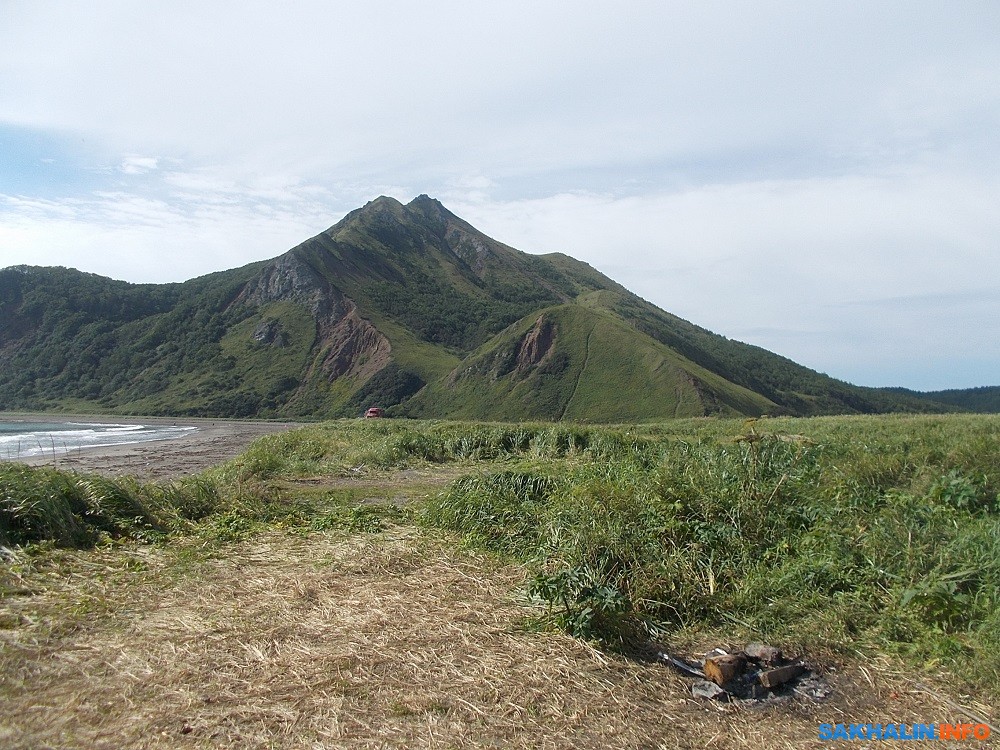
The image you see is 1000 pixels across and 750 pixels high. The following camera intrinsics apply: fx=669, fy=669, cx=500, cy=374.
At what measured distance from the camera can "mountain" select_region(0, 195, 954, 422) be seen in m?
84.4

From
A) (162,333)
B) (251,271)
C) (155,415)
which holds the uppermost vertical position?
(251,271)

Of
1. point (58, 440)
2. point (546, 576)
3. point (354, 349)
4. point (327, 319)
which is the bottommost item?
point (58, 440)

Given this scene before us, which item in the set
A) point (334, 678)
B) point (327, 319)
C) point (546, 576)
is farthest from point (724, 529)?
point (327, 319)

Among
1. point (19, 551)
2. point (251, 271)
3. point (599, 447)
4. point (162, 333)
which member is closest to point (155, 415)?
point (162, 333)

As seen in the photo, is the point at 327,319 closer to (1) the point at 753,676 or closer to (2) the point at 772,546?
(2) the point at 772,546

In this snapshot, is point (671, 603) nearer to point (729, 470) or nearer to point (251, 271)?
point (729, 470)

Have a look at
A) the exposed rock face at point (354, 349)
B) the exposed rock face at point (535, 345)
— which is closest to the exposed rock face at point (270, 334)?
the exposed rock face at point (354, 349)

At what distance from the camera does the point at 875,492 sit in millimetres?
7441

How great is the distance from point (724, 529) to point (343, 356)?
10266cm

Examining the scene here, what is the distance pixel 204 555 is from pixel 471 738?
4.31m

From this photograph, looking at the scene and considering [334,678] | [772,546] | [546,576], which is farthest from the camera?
[772,546]

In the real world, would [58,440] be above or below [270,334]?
below

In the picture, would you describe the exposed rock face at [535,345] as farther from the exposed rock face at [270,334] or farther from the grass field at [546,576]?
the grass field at [546,576]

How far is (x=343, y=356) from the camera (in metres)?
106
